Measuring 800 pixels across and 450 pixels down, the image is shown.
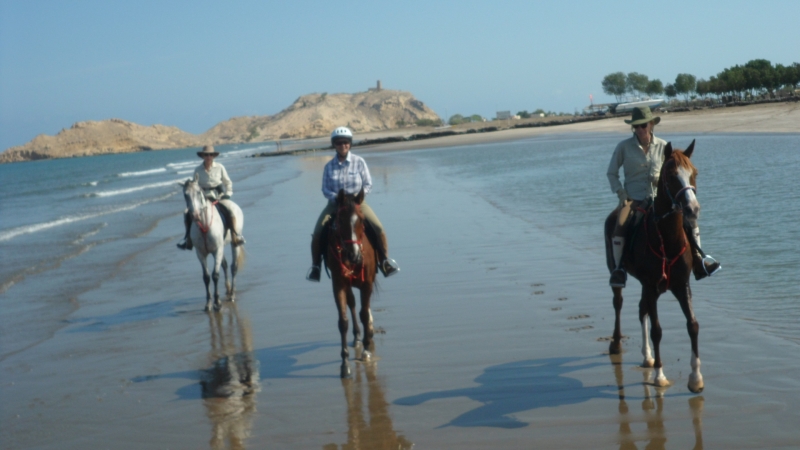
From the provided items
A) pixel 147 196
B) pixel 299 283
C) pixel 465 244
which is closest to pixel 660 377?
pixel 299 283

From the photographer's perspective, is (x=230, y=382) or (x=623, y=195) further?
(x=230, y=382)

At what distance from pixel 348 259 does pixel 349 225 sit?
1.21ft

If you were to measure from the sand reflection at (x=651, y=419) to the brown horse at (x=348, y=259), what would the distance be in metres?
2.81

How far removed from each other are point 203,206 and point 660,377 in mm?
7597

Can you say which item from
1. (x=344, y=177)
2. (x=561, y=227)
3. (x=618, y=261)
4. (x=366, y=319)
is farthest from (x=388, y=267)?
(x=561, y=227)

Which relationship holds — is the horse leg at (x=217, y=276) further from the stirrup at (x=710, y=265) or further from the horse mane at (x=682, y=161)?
the horse mane at (x=682, y=161)

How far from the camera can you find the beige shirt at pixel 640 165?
22.6 feet

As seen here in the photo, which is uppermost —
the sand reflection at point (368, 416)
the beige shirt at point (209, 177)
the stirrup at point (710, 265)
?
the beige shirt at point (209, 177)

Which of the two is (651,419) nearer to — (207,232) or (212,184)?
(207,232)

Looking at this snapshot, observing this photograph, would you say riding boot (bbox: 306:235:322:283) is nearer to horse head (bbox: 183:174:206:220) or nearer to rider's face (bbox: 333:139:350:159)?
rider's face (bbox: 333:139:350:159)

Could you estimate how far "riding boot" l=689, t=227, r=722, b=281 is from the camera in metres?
6.43

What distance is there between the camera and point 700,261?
6566mm

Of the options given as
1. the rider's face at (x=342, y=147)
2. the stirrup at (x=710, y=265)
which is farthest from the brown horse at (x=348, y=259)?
the stirrup at (x=710, y=265)

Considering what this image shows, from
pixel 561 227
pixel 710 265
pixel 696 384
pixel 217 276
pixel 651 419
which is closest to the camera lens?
pixel 651 419
